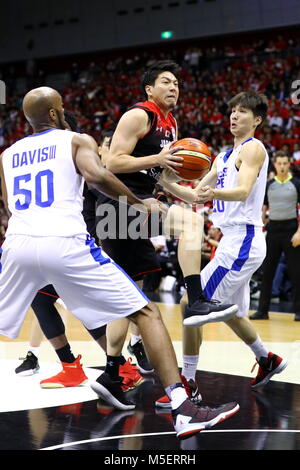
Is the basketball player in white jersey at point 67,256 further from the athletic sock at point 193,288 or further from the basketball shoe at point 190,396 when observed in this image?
the basketball shoe at point 190,396

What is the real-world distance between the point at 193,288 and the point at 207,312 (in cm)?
21

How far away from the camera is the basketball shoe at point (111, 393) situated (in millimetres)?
4199

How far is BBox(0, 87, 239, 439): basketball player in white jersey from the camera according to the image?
347 cm

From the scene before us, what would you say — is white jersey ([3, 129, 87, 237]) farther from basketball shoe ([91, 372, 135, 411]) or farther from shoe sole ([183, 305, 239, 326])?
basketball shoe ([91, 372, 135, 411])

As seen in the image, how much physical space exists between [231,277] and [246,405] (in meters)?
0.83

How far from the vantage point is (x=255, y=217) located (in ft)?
15.6

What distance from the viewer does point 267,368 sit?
190 inches

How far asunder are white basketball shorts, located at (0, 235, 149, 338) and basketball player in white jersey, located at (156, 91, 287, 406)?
93 centimetres

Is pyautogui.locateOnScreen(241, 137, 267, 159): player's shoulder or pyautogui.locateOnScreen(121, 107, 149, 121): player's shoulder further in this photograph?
pyautogui.locateOnScreen(241, 137, 267, 159): player's shoulder

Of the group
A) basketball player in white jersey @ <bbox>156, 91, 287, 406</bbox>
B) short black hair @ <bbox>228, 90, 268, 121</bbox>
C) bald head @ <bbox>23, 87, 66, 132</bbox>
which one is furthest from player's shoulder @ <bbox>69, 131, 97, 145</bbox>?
short black hair @ <bbox>228, 90, 268, 121</bbox>

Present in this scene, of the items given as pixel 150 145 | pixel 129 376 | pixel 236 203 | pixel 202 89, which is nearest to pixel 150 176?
pixel 150 145

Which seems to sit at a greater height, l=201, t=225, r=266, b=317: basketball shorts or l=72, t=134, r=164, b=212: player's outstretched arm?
l=72, t=134, r=164, b=212: player's outstretched arm

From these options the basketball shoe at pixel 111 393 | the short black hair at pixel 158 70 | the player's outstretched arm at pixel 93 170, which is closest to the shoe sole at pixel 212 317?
the basketball shoe at pixel 111 393

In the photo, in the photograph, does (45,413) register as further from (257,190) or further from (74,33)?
(74,33)
